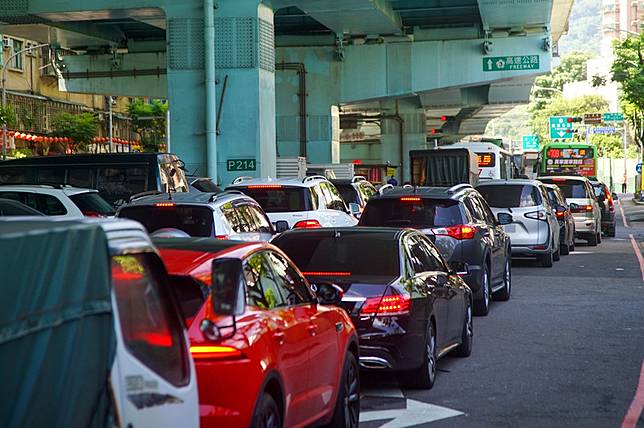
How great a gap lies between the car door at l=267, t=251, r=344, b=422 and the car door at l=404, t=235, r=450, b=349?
2.65 metres

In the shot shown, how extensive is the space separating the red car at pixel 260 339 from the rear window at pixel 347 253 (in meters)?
1.97

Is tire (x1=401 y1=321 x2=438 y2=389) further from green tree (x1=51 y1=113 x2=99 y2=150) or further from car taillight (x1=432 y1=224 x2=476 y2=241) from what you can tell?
green tree (x1=51 y1=113 x2=99 y2=150)

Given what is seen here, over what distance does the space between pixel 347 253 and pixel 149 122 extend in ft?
211

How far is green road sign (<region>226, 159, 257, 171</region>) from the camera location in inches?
1061

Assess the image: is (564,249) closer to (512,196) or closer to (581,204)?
(581,204)

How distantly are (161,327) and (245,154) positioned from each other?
72.6ft

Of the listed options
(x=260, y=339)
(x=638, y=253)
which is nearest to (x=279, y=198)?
(x=260, y=339)

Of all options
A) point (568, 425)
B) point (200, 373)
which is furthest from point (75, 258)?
point (568, 425)

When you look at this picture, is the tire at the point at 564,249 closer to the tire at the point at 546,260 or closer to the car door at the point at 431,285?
the tire at the point at 546,260

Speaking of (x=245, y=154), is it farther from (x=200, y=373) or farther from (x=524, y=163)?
(x=524, y=163)

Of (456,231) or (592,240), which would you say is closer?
(456,231)

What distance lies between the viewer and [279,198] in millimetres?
18203

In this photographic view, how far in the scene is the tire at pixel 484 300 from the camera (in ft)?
51.4

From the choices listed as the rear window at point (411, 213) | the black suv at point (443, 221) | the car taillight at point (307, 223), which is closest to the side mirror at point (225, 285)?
the black suv at point (443, 221)
